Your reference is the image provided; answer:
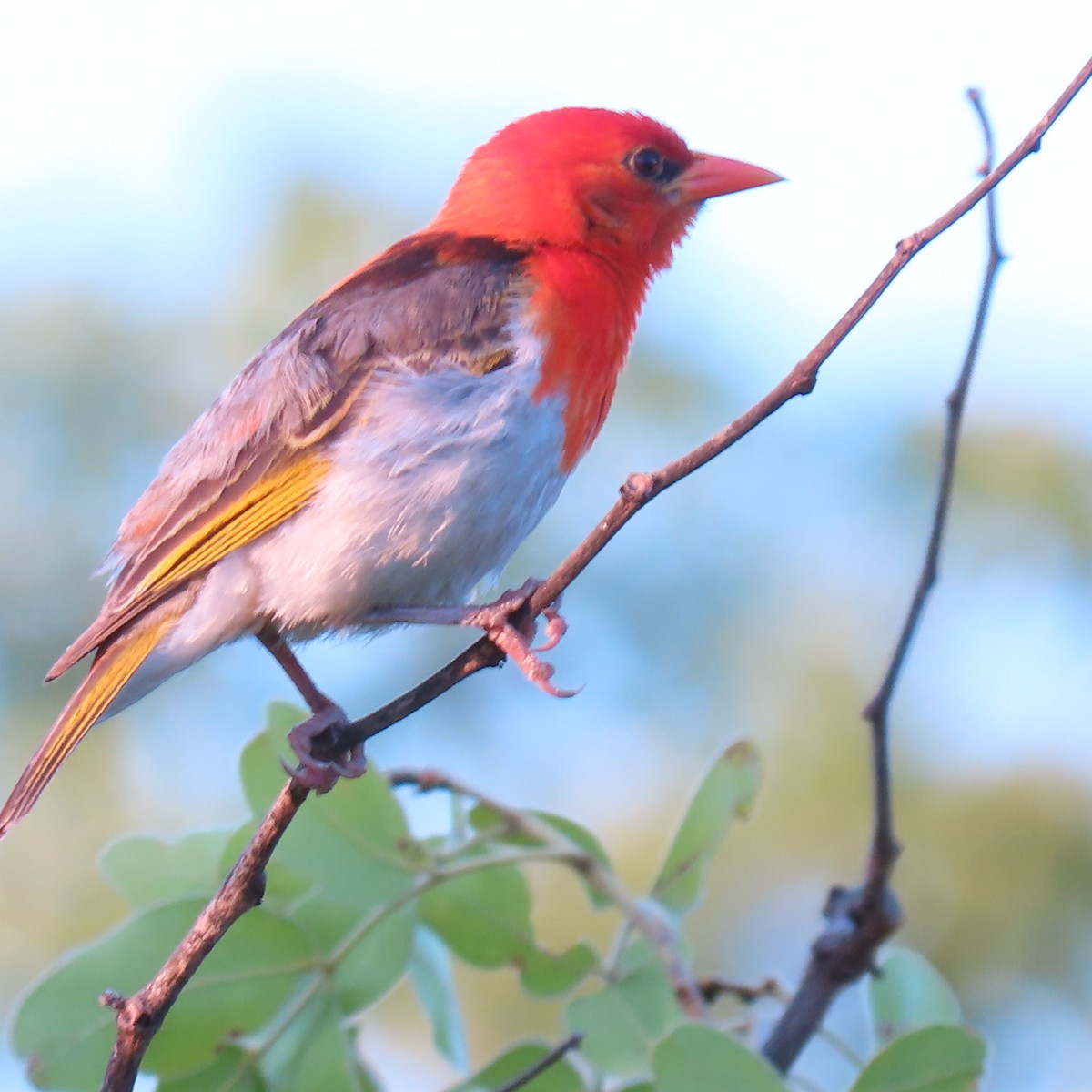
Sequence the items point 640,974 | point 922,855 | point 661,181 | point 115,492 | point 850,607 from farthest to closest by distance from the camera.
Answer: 1. point 115,492
2. point 850,607
3. point 922,855
4. point 661,181
5. point 640,974

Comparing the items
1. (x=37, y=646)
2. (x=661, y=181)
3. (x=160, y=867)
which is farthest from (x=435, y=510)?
(x=37, y=646)

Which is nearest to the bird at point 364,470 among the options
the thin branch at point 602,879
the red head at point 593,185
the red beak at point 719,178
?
the red head at point 593,185

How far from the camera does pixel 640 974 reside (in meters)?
2.90

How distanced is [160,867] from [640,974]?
3.15 feet

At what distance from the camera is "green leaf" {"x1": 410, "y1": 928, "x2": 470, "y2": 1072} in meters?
3.05

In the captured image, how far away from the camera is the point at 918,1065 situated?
259 centimetres

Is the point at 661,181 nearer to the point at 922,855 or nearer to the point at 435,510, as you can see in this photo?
the point at 435,510

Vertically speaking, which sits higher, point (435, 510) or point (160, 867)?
point (435, 510)

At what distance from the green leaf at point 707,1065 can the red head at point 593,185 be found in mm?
2370

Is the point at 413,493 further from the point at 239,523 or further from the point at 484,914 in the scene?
the point at 484,914

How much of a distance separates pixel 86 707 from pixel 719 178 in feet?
7.66

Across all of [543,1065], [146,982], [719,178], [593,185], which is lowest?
[543,1065]

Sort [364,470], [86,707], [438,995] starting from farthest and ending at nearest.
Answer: [364,470], [86,707], [438,995]

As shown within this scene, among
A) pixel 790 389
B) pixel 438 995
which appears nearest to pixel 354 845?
pixel 438 995
